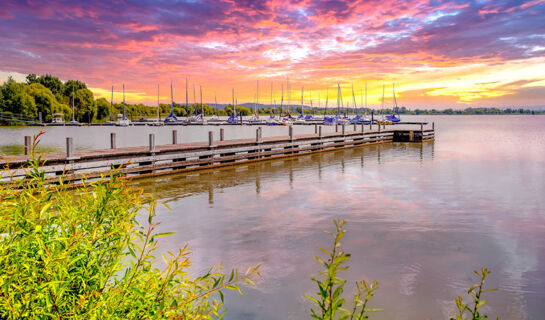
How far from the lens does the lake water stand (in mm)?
6387

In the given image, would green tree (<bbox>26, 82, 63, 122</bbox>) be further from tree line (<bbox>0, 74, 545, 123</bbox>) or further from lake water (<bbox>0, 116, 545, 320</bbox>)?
lake water (<bbox>0, 116, 545, 320</bbox>)

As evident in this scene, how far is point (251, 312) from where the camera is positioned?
5.92 m

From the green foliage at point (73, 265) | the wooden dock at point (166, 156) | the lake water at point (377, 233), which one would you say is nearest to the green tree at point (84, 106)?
the wooden dock at point (166, 156)

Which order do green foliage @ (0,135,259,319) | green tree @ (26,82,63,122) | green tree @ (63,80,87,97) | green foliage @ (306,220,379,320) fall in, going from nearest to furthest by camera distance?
green foliage @ (306,220,379,320) < green foliage @ (0,135,259,319) < green tree @ (26,82,63,122) < green tree @ (63,80,87,97)

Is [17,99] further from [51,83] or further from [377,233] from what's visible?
[377,233]

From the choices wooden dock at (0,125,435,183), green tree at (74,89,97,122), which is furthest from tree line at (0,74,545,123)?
wooden dock at (0,125,435,183)

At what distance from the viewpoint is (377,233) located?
31.6ft

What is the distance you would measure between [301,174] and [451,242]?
36.2 ft

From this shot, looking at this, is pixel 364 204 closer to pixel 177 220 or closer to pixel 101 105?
pixel 177 220

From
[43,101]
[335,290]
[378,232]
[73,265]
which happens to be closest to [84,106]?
[43,101]

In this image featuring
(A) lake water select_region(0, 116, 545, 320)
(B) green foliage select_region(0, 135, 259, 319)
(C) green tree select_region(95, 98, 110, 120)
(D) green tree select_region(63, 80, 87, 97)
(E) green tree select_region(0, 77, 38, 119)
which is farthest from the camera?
(C) green tree select_region(95, 98, 110, 120)

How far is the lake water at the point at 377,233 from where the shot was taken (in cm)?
639

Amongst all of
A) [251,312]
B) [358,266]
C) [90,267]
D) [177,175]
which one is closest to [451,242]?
[358,266]

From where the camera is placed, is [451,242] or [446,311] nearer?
[446,311]
